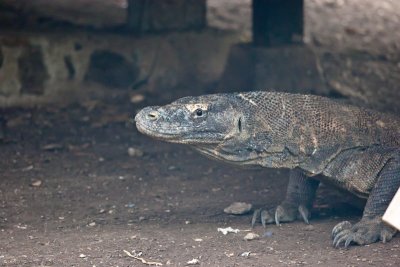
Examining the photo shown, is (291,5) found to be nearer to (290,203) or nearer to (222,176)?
(222,176)

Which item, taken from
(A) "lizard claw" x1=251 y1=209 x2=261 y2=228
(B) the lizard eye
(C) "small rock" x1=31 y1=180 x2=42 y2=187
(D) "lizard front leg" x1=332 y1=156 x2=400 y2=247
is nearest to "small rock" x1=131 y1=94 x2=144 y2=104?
(C) "small rock" x1=31 y1=180 x2=42 y2=187

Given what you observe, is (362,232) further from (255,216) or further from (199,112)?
(199,112)

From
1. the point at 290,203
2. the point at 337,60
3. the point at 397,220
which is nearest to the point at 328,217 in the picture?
the point at 290,203

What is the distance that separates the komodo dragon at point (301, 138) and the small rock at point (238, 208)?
0.19 metres

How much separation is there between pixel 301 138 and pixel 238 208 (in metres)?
0.71

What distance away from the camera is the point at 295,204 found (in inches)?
211

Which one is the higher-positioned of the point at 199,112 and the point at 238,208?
the point at 199,112

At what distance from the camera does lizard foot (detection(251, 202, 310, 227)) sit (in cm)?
526

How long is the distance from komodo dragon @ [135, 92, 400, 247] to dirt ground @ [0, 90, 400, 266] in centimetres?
25

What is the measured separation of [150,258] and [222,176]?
5.83 feet

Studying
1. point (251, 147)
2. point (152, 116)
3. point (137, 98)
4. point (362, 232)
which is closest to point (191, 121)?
point (152, 116)

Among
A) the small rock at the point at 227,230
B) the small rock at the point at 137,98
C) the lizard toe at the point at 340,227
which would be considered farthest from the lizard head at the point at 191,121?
the small rock at the point at 137,98

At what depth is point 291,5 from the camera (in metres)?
7.93

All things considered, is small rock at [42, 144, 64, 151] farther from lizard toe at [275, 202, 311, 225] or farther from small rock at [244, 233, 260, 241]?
small rock at [244, 233, 260, 241]
